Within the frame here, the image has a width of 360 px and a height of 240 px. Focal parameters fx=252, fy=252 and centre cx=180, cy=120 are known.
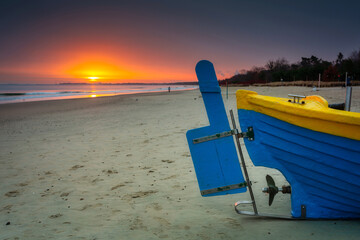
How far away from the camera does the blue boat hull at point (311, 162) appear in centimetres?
230

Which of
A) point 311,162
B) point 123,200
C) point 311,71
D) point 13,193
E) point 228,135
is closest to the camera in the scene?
point 311,162

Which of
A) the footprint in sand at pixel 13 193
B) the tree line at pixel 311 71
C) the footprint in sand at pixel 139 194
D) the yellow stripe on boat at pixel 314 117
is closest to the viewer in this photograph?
the yellow stripe on boat at pixel 314 117

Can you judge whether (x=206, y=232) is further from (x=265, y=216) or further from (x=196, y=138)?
(x=196, y=138)

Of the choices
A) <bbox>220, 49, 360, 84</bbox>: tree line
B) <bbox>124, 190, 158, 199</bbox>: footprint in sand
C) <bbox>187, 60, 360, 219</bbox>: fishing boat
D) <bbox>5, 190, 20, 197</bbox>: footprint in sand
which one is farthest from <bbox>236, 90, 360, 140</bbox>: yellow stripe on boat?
<bbox>220, 49, 360, 84</bbox>: tree line

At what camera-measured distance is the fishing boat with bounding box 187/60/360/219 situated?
7.53ft

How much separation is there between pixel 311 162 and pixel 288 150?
0.23 metres

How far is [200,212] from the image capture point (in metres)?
2.95

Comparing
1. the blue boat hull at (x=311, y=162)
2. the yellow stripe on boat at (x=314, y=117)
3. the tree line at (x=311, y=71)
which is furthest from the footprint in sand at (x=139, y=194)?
the tree line at (x=311, y=71)

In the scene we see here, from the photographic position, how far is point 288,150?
248cm

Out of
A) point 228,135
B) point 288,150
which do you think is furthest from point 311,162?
point 228,135

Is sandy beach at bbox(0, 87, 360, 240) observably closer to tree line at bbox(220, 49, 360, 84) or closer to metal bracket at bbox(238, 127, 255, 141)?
metal bracket at bbox(238, 127, 255, 141)

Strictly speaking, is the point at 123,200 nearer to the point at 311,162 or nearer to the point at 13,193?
the point at 13,193

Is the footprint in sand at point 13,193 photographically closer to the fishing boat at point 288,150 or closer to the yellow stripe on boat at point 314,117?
the fishing boat at point 288,150

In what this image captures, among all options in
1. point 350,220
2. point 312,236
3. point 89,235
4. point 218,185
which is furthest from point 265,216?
point 89,235
